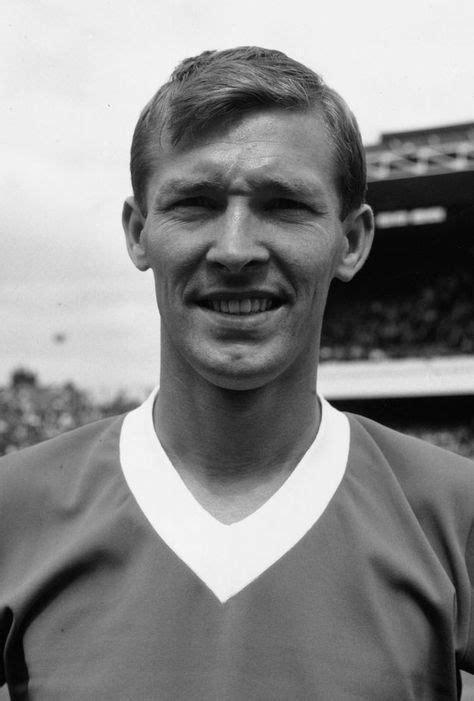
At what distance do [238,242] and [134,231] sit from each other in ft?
1.12

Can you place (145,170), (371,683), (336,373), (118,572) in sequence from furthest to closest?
(336,373), (145,170), (118,572), (371,683)

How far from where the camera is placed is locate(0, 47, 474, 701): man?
5.21ft

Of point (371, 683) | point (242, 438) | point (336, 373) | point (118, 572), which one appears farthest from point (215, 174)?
point (336, 373)

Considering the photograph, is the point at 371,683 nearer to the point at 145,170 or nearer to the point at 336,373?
the point at 145,170

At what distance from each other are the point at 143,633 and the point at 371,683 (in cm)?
40

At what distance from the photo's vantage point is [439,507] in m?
1.73

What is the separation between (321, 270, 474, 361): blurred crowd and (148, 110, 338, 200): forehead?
16073 mm

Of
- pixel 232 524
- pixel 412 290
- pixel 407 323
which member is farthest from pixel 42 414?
pixel 232 524

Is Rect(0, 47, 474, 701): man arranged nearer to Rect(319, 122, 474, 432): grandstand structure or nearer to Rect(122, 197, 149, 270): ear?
Rect(122, 197, 149, 270): ear

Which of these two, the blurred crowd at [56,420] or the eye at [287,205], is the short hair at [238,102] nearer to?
the eye at [287,205]

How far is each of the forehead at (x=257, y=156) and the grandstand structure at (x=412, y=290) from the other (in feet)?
50.9

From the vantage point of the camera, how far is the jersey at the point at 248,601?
1.56 metres

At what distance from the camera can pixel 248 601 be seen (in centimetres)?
161

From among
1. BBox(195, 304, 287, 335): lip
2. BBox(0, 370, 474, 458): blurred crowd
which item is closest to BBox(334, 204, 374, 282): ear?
BBox(195, 304, 287, 335): lip
